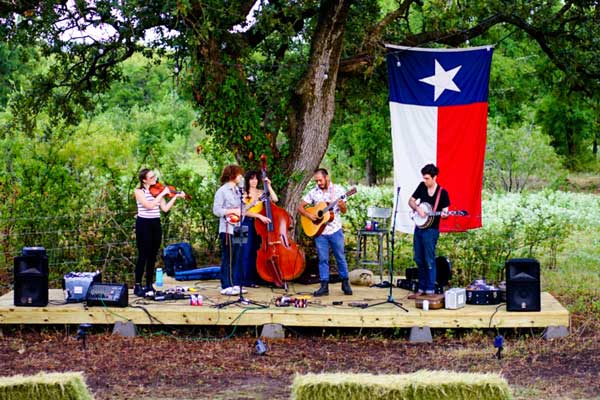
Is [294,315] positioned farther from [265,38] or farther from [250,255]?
[265,38]

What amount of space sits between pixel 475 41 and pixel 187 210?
5.29 meters

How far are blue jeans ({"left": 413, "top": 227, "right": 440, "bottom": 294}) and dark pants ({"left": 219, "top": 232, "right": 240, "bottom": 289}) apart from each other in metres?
1.96

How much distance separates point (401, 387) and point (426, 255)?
481 cm

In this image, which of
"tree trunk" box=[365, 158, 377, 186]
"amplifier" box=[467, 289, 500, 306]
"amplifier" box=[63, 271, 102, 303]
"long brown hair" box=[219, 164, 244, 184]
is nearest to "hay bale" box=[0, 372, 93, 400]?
"amplifier" box=[63, 271, 102, 303]

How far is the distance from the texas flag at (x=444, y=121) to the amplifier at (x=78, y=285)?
428 centimetres

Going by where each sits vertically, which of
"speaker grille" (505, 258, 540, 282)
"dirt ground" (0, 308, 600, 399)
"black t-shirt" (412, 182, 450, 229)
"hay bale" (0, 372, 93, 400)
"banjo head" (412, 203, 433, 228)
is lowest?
"dirt ground" (0, 308, 600, 399)

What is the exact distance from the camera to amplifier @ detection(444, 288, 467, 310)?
377 inches

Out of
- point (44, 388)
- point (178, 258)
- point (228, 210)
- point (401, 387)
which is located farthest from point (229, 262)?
point (401, 387)

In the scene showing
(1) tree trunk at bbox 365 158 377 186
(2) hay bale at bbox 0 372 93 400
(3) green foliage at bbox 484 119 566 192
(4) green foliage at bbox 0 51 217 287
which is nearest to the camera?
(2) hay bale at bbox 0 372 93 400

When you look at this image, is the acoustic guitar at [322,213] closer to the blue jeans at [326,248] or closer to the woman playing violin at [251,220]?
the blue jeans at [326,248]

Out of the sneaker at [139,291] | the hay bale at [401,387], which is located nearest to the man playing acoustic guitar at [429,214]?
the sneaker at [139,291]

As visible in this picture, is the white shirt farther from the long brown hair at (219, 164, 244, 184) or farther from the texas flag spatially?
the texas flag

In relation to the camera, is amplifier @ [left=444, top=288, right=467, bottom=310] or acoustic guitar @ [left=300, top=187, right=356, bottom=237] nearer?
amplifier @ [left=444, top=288, right=467, bottom=310]

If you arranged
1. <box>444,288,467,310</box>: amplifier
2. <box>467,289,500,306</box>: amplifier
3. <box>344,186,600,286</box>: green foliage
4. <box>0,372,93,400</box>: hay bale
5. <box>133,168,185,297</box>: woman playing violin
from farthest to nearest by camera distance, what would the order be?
<box>344,186,600,286</box>: green foliage, <box>467,289,500,306</box>: amplifier, <box>133,168,185,297</box>: woman playing violin, <box>444,288,467,310</box>: amplifier, <box>0,372,93,400</box>: hay bale
